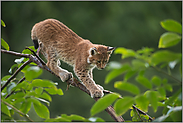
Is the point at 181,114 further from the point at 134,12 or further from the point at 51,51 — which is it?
the point at 134,12

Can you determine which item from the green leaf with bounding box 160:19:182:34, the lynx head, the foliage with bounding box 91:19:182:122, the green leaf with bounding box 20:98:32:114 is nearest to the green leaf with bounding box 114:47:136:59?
the foliage with bounding box 91:19:182:122

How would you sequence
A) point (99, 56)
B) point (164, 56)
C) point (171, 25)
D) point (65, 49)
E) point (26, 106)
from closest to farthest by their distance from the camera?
point (164, 56), point (171, 25), point (26, 106), point (99, 56), point (65, 49)

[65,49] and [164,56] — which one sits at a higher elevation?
[164,56]

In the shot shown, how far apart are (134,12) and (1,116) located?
5.94m

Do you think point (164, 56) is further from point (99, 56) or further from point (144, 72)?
point (99, 56)

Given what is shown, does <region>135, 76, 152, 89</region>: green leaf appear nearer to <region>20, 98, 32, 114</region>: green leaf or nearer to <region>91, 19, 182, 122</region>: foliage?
<region>91, 19, 182, 122</region>: foliage

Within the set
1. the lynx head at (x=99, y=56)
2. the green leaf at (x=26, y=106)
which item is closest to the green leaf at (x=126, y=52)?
the green leaf at (x=26, y=106)

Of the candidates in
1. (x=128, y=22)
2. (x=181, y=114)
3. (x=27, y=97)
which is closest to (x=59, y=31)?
(x=27, y=97)

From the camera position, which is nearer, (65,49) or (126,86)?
(126,86)

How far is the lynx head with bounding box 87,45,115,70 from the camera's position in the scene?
6.75ft

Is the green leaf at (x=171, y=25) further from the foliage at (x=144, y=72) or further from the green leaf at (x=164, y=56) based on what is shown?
the green leaf at (x=164, y=56)

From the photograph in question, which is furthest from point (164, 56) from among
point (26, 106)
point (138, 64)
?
point (26, 106)

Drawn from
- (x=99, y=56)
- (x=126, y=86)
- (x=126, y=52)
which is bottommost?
(x=99, y=56)

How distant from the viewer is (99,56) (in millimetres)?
2057
